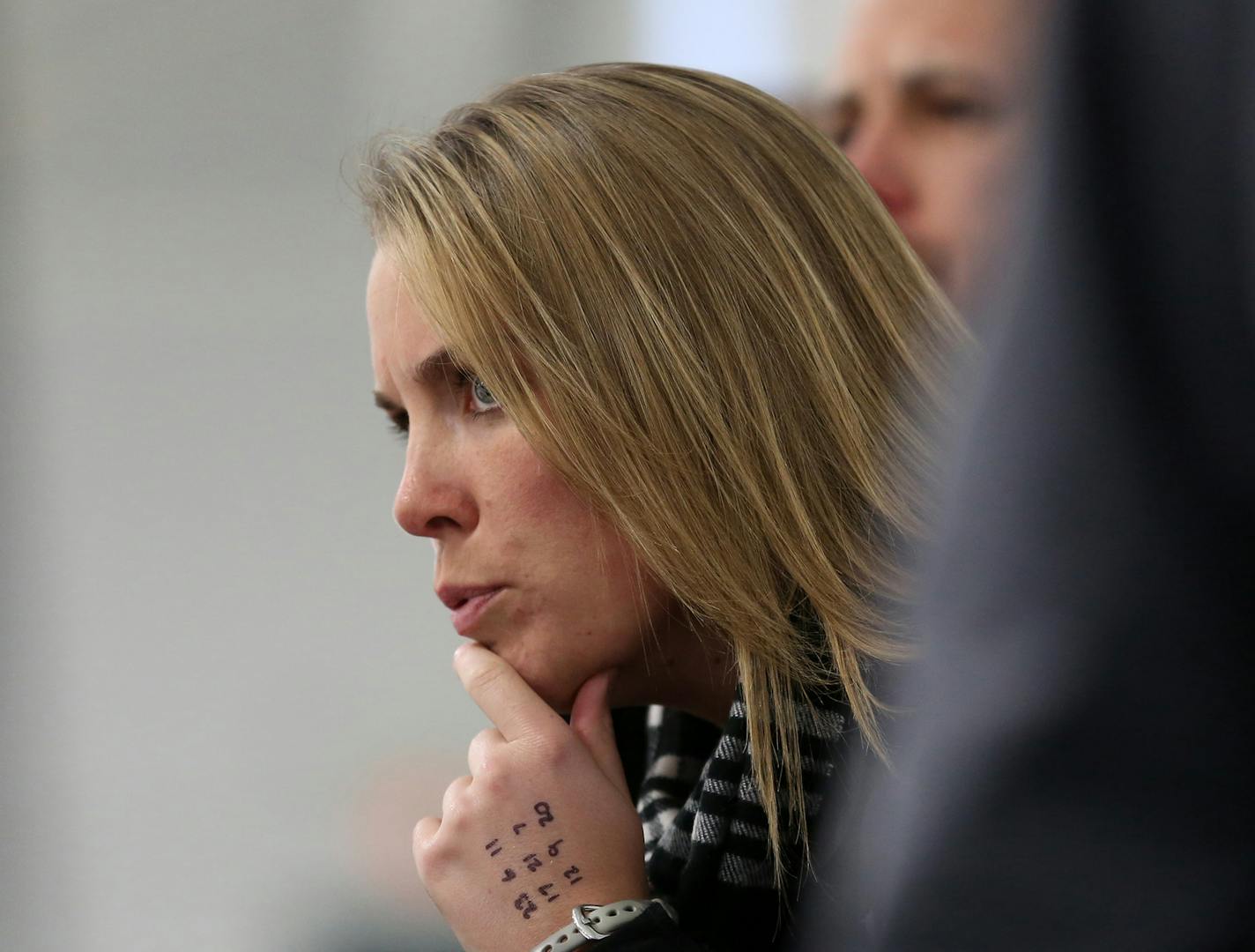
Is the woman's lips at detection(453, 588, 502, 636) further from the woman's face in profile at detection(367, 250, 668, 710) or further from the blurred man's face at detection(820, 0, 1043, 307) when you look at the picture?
the blurred man's face at detection(820, 0, 1043, 307)

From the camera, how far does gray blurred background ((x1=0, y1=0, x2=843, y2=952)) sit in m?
2.62

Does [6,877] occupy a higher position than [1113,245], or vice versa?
[1113,245]

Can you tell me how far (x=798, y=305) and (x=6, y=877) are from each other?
92.5 inches

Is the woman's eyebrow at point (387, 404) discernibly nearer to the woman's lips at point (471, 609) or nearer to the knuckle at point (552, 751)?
the woman's lips at point (471, 609)

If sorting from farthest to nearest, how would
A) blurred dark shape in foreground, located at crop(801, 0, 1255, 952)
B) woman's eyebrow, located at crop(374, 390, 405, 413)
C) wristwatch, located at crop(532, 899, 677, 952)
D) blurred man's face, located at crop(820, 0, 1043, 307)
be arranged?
blurred man's face, located at crop(820, 0, 1043, 307)
woman's eyebrow, located at crop(374, 390, 405, 413)
wristwatch, located at crop(532, 899, 677, 952)
blurred dark shape in foreground, located at crop(801, 0, 1255, 952)

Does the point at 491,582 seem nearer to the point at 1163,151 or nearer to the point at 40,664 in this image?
the point at 1163,151

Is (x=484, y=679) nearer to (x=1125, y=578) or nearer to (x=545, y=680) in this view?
(x=545, y=680)

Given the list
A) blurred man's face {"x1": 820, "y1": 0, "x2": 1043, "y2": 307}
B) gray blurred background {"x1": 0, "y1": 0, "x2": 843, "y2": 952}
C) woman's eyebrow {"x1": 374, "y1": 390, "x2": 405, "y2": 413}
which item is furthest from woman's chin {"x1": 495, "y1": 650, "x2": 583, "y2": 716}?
gray blurred background {"x1": 0, "y1": 0, "x2": 843, "y2": 952}

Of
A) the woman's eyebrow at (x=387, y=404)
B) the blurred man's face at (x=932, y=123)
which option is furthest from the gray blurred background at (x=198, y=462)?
the woman's eyebrow at (x=387, y=404)

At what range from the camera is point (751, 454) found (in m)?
1.07

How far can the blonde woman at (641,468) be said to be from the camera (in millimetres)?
1045

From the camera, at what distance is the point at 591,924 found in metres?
0.94

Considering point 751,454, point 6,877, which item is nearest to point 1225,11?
point 751,454

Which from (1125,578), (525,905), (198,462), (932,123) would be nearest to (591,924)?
(525,905)
